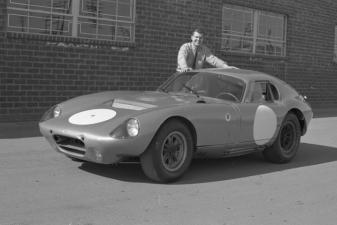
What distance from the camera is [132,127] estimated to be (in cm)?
551

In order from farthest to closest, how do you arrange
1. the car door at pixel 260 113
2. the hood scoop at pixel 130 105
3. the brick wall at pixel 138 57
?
1. the brick wall at pixel 138 57
2. the car door at pixel 260 113
3. the hood scoop at pixel 130 105

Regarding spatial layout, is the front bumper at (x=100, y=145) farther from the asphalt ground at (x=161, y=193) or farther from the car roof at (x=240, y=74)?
the car roof at (x=240, y=74)

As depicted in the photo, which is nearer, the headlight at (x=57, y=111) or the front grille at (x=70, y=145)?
the front grille at (x=70, y=145)

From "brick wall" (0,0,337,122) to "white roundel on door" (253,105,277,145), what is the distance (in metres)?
5.20

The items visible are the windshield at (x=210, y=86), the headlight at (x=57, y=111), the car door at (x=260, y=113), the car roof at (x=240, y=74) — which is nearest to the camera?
the headlight at (x=57, y=111)

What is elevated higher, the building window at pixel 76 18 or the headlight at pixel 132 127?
the building window at pixel 76 18

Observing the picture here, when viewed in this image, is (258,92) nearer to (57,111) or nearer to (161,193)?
(161,193)

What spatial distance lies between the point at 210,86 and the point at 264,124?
2.91 ft

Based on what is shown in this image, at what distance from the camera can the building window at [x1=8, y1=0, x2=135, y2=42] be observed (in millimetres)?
10414

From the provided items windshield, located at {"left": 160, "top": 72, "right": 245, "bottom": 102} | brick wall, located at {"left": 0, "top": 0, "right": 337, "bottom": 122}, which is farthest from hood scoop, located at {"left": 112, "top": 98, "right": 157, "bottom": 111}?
brick wall, located at {"left": 0, "top": 0, "right": 337, "bottom": 122}

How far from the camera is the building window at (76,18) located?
10.4 meters

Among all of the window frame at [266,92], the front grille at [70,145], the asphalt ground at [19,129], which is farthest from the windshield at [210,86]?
the asphalt ground at [19,129]

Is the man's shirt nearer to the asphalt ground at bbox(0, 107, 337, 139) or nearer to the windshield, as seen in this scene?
the windshield

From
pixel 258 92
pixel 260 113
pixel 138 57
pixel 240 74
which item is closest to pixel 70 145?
pixel 260 113
